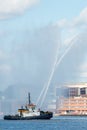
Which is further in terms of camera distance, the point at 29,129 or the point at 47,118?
the point at 47,118

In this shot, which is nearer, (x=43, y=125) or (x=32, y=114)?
(x=43, y=125)

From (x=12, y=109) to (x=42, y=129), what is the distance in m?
99.8

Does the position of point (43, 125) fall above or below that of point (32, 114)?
below

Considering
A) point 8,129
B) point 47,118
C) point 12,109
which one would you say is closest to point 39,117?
point 47,118

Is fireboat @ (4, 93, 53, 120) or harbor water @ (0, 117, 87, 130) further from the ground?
fireboat @ (4, 93, 53, 120)

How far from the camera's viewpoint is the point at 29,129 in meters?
99.2

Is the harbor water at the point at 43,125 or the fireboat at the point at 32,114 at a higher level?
the fireboat at the point at 32,114

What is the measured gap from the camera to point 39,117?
135m

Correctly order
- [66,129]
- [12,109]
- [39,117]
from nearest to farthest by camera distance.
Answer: [66,129] < [39,117] < [12,109]

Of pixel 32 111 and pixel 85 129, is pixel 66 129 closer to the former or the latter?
pixel 85 129

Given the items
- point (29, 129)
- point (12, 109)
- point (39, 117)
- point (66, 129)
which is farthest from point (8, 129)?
→ point (12, 109)

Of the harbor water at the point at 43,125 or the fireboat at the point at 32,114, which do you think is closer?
the harbor water at the point at 43,125

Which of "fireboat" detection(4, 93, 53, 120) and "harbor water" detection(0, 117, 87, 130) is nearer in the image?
Result: "harbor water" detection(0, 117, 87, 130)

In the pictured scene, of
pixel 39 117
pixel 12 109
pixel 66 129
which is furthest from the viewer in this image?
pixel 12 109
